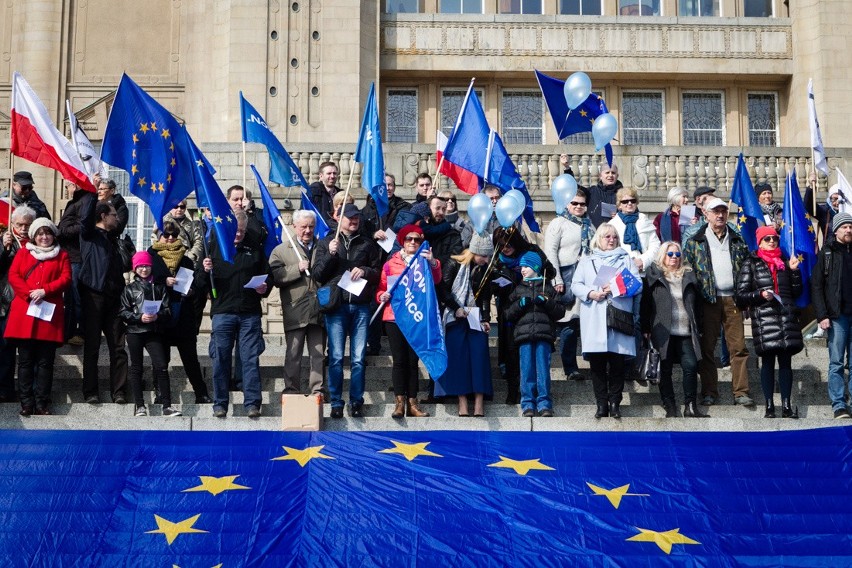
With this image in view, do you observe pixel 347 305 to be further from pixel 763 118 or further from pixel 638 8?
pixel 763 118

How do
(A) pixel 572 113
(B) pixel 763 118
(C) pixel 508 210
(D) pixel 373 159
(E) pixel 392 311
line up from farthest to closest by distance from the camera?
(B) pixel 763 118
(A) pixel 572 113
(D) pixel 373 159
(C) pixel 508 210
(E) pixel 392 311

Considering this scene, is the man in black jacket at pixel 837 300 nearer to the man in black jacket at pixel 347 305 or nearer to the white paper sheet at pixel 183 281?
the man in black jacket at pixel 347 305

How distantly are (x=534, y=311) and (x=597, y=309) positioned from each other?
0.60 m

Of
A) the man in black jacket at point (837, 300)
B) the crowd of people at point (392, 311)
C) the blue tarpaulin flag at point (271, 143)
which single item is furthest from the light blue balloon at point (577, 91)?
the man in black jacket at point (837, 300)

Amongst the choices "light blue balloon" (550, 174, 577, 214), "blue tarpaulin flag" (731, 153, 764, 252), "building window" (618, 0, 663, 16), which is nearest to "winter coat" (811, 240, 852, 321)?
"light blue balloon" (550, 174, 577, 214)

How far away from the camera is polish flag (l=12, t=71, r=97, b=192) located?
48.6 ft

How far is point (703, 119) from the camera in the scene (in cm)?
2869

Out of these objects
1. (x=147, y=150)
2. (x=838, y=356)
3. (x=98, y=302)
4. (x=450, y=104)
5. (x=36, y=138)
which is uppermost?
(x=450, y=104)

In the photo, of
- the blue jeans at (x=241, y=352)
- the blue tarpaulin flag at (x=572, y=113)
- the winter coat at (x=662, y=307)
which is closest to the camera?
the blue jeans at (x=241, y=352)

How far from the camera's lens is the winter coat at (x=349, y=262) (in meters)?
13.2

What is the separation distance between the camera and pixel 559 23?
28109mm

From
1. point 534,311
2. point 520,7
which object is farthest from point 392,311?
point 520,7

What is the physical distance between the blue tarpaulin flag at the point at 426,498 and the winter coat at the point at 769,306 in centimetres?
118

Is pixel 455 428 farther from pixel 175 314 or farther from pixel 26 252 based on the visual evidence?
pixel 26 252
